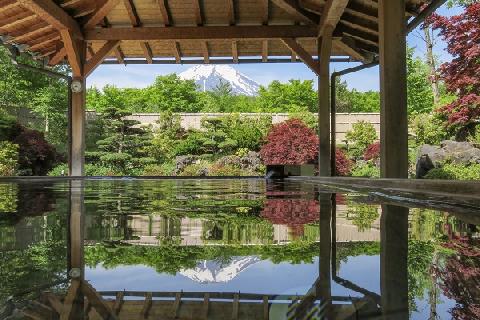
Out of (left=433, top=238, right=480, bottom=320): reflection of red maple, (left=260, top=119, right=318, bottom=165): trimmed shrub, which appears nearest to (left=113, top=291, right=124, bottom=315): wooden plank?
(left=433, top=238, right=480, bottom=320): reflection of red maple

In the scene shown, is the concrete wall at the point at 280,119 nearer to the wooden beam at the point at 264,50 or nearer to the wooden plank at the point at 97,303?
the wooden beam at the point at 264,50

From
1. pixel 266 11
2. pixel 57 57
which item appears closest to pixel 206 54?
pixel 266 11

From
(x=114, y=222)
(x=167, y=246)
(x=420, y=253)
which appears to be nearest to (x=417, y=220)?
(x=420, y=253)

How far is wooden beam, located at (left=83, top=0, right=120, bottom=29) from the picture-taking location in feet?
25.5

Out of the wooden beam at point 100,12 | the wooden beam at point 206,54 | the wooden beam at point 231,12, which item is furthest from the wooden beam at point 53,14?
the wooden beam at point 231,12

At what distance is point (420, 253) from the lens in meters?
0.93

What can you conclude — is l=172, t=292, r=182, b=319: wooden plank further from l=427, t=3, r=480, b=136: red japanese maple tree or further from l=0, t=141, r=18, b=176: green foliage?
l=0, t=141, r=18, b=176: green foliage

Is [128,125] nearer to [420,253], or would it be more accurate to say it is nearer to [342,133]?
[342,133]

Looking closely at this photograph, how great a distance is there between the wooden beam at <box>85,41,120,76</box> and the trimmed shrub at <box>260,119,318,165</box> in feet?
21.7

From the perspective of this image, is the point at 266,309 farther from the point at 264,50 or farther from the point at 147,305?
the point at 264,50

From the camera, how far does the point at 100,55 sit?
348 inches

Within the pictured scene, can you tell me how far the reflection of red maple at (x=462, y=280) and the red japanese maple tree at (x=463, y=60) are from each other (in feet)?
30.5

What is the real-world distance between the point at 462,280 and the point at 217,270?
15.4 inches

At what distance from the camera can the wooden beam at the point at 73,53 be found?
810 centimetres
